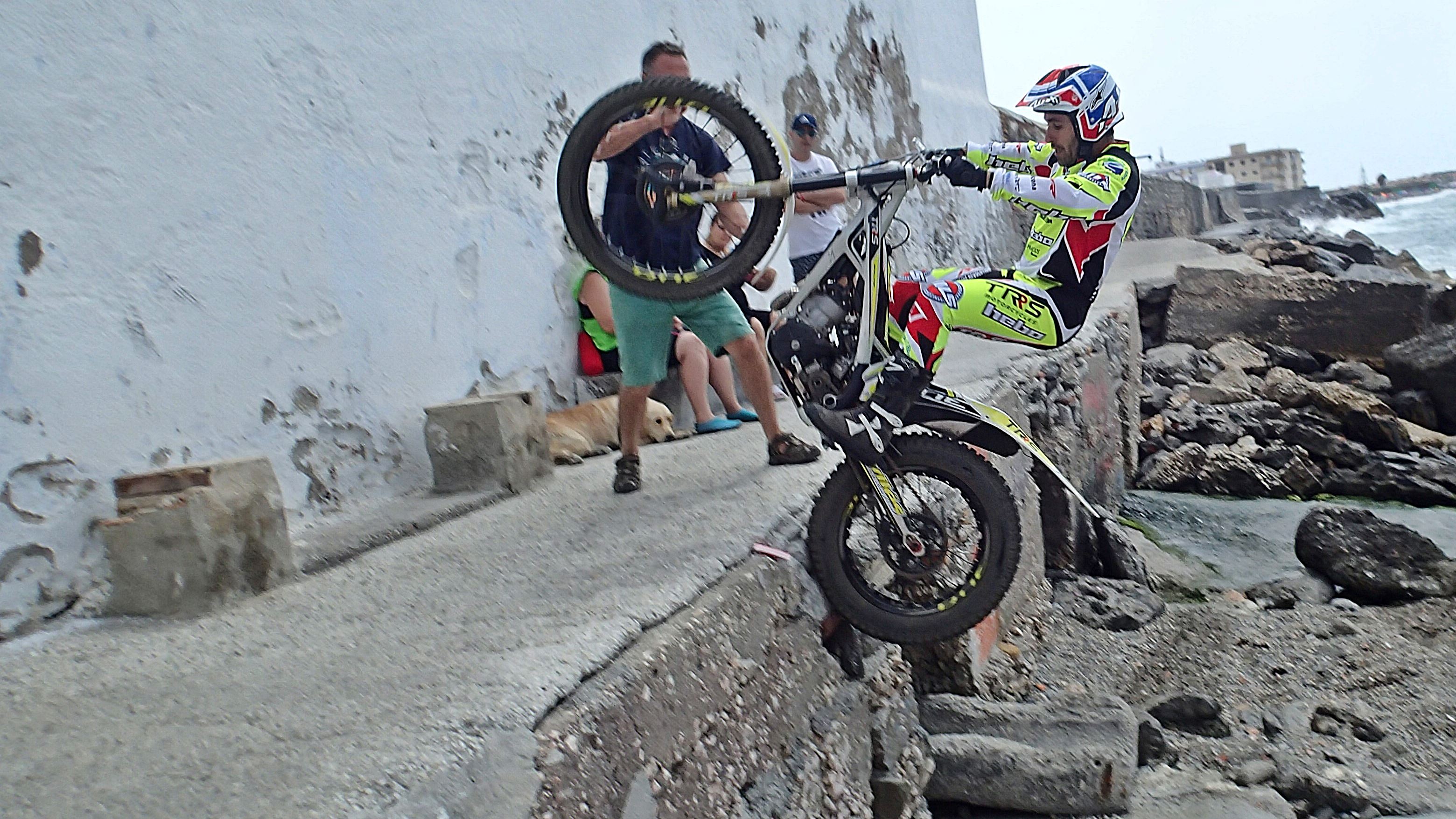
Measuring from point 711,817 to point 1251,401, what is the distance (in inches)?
351

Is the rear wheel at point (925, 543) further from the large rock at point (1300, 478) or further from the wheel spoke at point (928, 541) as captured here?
the large rock at point (1300, 478)

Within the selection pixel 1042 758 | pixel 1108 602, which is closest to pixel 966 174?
pixel 1042 758

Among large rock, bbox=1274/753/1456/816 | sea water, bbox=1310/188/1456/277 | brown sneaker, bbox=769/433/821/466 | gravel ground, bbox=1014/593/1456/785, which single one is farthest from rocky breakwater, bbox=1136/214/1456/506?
sea water, bbox=1310/188/1456/277

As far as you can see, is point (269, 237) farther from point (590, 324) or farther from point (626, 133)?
point (590, 324)

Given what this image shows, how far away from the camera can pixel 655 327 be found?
362 centimetres

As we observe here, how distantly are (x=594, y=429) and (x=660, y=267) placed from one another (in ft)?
4.74

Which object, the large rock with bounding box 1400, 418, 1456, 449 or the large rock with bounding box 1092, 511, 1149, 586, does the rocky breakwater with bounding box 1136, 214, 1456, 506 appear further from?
the large rock with bounding box 1092, 511, 1149, 586

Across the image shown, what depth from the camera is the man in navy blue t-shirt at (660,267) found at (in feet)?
10.7

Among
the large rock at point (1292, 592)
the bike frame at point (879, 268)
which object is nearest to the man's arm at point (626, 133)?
the bike frame at point (879, 268)

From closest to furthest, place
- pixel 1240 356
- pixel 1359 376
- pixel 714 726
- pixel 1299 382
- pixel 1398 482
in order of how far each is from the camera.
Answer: pixel 714 726 < pixel 1398 482 < pixel 1299 382 < pixel 1359 376 < pixel 1240 356

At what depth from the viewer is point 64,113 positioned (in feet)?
9.12

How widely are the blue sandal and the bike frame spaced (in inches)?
69.4

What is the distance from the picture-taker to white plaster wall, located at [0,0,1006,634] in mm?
2721

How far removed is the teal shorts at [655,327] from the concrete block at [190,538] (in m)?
1.23
